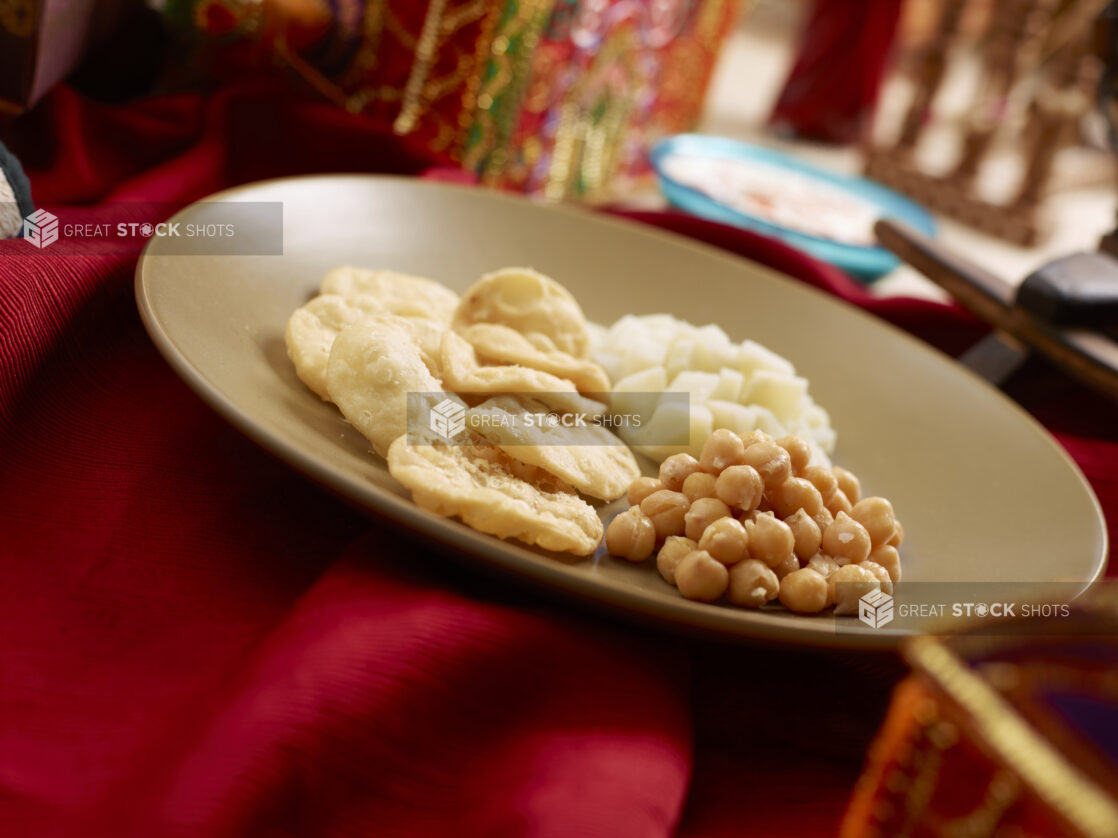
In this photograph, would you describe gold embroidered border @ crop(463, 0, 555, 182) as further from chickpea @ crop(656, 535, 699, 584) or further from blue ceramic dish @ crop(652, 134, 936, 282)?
chickpea @ crop(656, 535, 699, 584)

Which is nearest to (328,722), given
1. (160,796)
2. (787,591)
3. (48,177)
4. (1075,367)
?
(160,796)

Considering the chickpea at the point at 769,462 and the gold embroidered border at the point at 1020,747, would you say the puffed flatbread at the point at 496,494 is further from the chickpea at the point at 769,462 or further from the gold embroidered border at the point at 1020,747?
the gold embroidered border at the point at 1020,747

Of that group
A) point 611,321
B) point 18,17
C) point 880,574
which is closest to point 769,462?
point 880,574

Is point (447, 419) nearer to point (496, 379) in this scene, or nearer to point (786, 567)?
point (496, 379)

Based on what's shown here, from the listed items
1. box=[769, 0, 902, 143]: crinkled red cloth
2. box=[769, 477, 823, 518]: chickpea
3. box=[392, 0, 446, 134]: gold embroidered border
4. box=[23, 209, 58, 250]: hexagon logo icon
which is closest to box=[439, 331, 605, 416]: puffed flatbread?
box=[769, 477, 823, 518]: chickpea

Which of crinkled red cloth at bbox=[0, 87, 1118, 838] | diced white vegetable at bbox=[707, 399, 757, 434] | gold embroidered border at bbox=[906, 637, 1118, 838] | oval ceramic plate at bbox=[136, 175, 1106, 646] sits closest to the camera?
gold embroidered border at bbox=[906, 637, 1118, 838]
